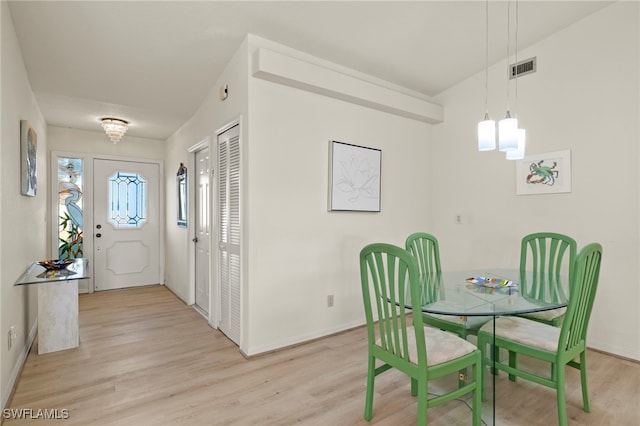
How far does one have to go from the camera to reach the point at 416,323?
5.40 feet

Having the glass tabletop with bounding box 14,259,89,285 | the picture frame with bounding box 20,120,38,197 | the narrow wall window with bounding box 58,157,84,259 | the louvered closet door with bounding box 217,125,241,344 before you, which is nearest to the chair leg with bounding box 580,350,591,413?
the louvered closet door with bounding box 217,125,241,344

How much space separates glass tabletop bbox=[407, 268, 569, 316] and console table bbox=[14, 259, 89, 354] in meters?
2.79

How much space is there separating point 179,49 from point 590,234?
3984 mm

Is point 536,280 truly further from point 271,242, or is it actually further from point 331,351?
point 271,242

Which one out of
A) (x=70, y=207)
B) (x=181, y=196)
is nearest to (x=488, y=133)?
(x=181, y=196)

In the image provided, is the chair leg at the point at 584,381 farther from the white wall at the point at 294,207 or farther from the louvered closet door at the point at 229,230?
the louvered closet door at the point at 229,230

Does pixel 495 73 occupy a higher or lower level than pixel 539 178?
higher

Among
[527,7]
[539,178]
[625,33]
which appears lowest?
[539,178]

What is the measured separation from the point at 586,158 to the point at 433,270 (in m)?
1.71

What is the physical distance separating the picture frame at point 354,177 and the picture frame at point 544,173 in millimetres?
1456

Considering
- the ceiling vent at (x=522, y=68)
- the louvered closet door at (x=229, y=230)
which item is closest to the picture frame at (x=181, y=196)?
the louvered closet door at (x=229, y=230)

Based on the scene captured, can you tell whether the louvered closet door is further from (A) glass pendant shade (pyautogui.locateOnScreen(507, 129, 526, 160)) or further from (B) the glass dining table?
(A) glass pendant shade (pyautogui.locateOnScreen(507, 129, 526, 160))

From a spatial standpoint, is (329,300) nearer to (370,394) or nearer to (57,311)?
(370,394)

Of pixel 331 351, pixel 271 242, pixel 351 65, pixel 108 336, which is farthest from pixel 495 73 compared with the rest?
pixel 108 336
